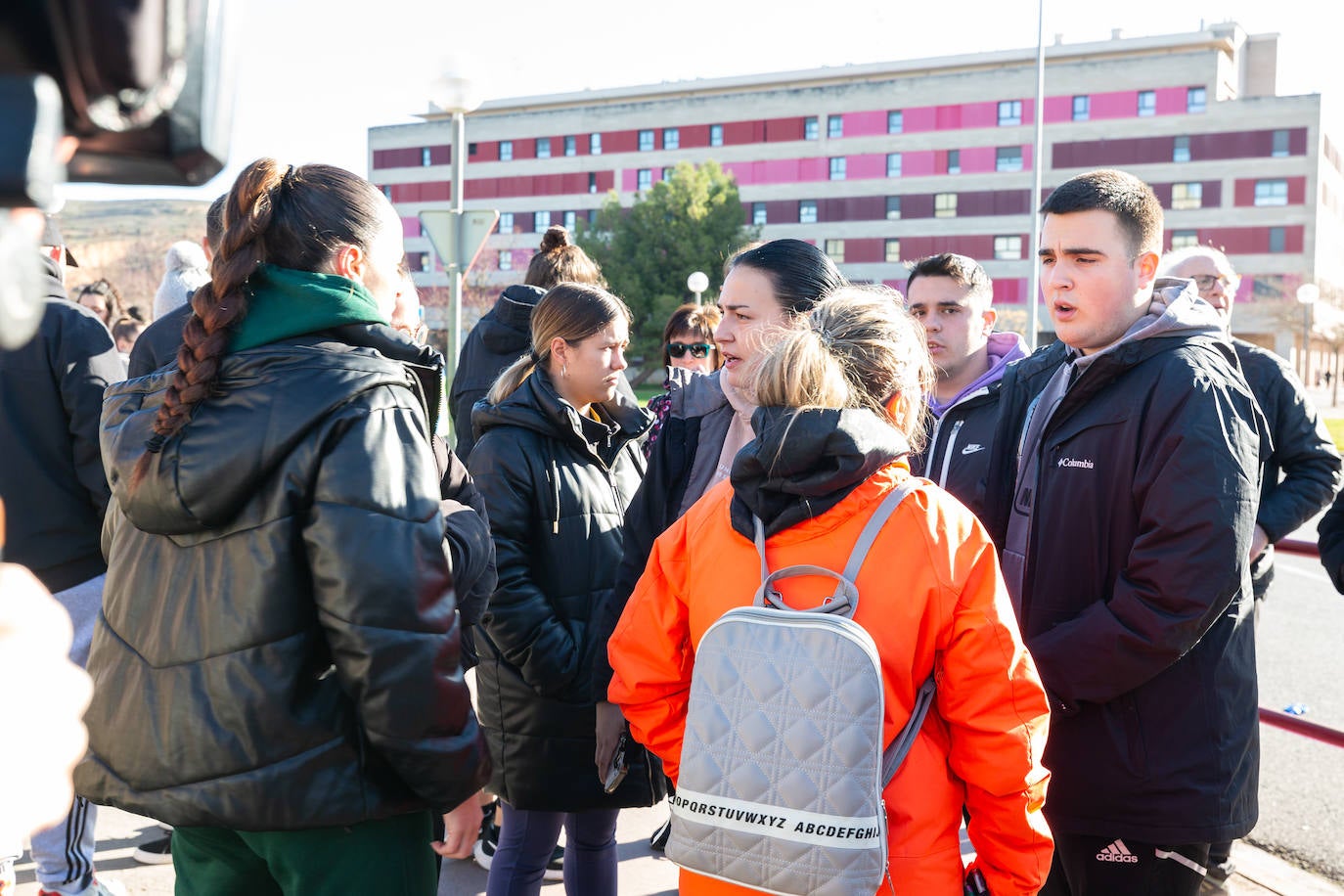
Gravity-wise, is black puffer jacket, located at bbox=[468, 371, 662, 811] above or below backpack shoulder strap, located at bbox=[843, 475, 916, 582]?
below

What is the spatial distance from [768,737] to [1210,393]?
4.96 ft

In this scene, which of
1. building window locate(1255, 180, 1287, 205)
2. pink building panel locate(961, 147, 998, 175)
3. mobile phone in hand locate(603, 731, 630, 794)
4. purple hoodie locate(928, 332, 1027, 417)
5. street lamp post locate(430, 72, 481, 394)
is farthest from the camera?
pink building panel locate(961, 147, 998, 175)

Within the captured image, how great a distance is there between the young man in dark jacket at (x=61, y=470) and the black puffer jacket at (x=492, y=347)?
1.65 m

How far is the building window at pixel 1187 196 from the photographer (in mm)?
59156

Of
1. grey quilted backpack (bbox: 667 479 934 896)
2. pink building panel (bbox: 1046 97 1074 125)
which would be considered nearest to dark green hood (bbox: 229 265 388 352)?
grey quilted backpack (bbox: 667 479 934 896)

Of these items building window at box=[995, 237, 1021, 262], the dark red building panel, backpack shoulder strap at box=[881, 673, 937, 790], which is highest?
the dark red building panel

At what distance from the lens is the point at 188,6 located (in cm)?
91

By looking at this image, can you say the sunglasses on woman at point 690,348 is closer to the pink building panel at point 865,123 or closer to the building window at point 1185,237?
the building window at point 1185,237

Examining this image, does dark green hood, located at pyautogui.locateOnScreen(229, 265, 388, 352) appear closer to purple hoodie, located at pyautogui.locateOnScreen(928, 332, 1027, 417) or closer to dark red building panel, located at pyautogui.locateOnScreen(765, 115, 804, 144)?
purple hoodie, located at pyautogui.locateOnScreen(928, 332, 1027, 417)

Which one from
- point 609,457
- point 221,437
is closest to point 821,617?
point 221,437

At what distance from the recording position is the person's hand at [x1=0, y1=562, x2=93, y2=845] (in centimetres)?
75

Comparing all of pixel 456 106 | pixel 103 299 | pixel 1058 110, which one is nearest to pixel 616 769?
pixel 103 299

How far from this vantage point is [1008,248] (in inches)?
2438

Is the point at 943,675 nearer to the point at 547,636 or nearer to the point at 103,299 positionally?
the point at 547,636
